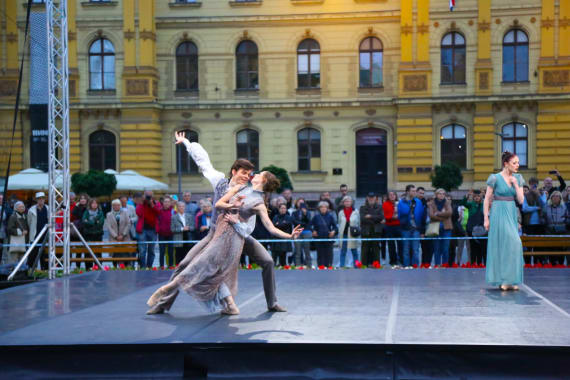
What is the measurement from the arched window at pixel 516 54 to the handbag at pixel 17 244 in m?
25.7

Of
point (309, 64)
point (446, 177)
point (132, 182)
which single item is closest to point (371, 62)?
point (309, 64)

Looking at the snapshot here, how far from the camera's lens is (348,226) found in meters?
18.6

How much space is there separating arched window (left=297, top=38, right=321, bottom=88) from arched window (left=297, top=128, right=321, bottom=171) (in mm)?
2309

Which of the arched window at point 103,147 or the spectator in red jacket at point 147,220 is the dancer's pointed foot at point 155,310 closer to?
the spectator in red jacket at point 147,220

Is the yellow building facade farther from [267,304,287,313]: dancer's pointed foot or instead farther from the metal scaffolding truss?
[267,304,287,313]: dancer's pointed foot

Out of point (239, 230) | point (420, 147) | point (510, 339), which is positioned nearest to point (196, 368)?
point (239, 230)

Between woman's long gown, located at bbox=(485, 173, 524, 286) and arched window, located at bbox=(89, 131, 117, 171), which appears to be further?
arched window, located at bbox=(89, 131, 117, 171)

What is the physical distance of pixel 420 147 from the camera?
120ft

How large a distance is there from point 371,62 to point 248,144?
23.7 feet

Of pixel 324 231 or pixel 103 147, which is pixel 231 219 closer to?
pixel 324 231

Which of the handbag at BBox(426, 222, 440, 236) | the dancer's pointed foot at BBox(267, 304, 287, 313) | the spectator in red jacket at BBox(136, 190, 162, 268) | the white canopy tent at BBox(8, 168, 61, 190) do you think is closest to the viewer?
the dancer's pointed foot at BBox(267, 304, 287, 313)

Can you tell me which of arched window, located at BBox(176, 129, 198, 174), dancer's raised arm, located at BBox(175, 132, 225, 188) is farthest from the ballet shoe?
arched window, located at BBox(176, 129, 198, 174)

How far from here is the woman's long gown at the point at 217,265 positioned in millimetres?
9242

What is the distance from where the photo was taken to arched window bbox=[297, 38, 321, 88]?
3784 centimetres
